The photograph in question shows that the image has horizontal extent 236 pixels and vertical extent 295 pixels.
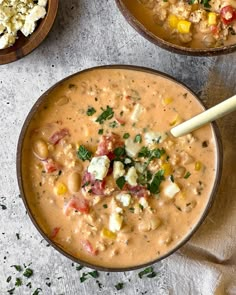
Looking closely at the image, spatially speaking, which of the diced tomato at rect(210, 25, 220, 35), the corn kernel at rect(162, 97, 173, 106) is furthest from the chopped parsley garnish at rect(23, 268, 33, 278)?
the diced tomato at rect(210, 25, 220, 35)

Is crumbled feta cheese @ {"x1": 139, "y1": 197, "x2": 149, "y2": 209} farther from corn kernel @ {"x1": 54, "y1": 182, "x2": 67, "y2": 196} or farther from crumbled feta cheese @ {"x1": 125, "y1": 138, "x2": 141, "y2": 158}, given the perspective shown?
corn kernel @ {"x1": 54, "y1": 182, "x2": 67, "y2": 196}

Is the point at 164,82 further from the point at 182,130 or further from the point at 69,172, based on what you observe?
the point at 69,172

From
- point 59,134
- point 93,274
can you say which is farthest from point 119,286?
point 59,134

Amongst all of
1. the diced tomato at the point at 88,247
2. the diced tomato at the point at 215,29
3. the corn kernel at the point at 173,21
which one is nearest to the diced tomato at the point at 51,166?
the diced tomato at the point at 88,247

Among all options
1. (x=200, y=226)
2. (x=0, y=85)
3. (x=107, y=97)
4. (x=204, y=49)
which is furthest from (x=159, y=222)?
(x=0, y=85)

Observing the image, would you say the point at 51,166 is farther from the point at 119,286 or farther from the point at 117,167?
the point at 119,286
